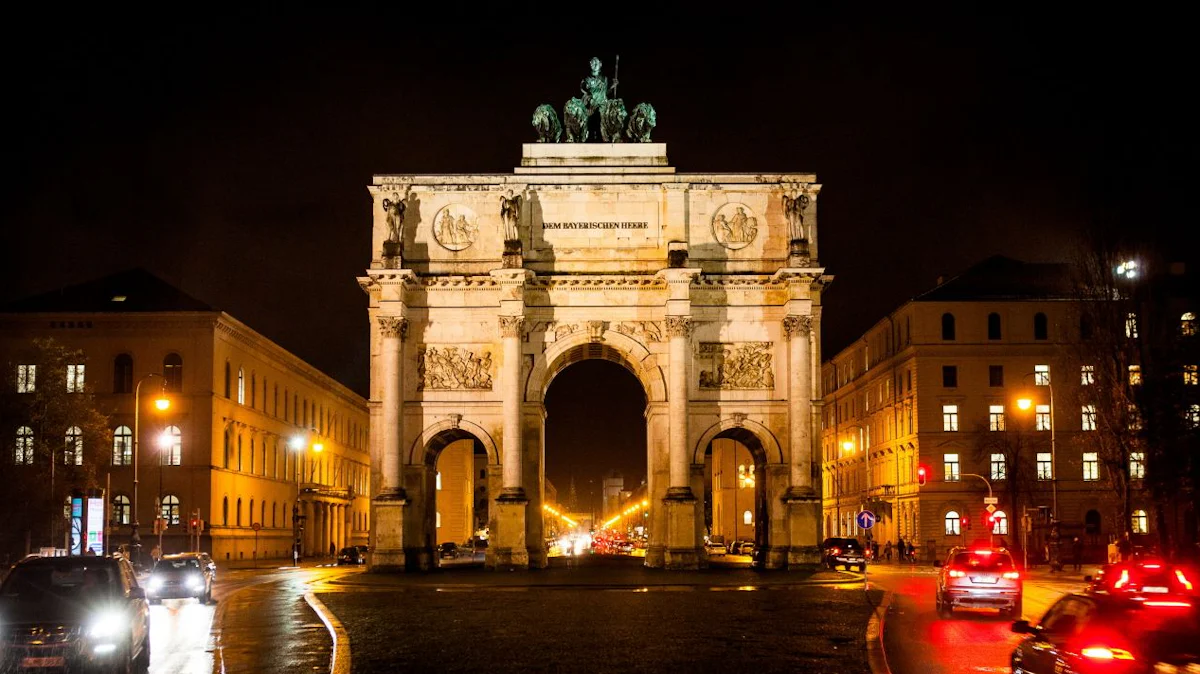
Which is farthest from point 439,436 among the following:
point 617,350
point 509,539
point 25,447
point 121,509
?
point 121,509

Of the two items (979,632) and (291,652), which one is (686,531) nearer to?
(979,632)

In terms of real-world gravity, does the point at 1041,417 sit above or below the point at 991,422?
above

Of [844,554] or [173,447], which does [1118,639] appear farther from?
[173,447]

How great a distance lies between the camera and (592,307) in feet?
178

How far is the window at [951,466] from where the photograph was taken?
246ft

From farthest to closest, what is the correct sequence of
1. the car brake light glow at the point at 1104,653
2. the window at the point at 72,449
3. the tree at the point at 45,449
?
the window at the point at 72,449 → the tree at the point at 45,449 → the car brake light glow at the point at 1104,653

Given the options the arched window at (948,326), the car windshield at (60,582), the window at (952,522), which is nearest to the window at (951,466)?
the window at (952,522)

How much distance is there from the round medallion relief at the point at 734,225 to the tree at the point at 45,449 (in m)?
26.7

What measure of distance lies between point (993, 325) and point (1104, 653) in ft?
214

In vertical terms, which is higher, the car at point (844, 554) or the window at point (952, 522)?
the window at point (952, 522)

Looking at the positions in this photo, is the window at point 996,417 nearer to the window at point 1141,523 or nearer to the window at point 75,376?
the window at point 1141,523

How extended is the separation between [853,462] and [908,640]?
72374 mm

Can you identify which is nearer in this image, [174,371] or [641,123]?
[641,123]

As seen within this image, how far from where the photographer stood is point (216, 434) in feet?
231
